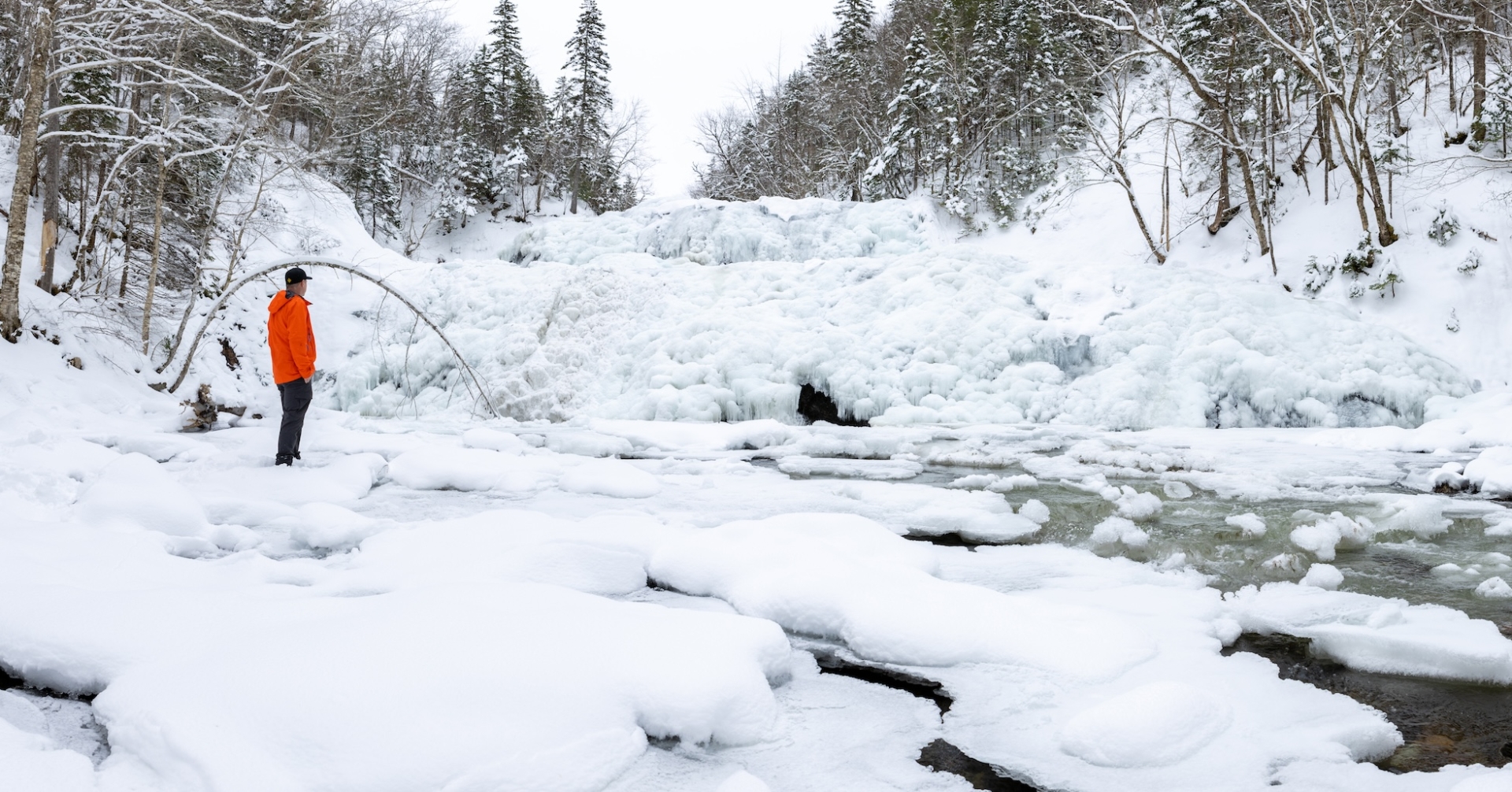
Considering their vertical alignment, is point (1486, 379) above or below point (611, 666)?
above

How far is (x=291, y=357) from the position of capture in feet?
18.0

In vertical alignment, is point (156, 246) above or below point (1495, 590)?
above

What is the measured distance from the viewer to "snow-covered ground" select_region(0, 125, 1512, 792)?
1.79m

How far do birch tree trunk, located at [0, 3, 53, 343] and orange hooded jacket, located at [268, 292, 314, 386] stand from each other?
297 centimetres

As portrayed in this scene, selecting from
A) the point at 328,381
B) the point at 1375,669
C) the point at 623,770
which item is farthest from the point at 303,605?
the point at 328,381

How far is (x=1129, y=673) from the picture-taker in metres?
2.29

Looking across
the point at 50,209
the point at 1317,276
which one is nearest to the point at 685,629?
the point at 50,209

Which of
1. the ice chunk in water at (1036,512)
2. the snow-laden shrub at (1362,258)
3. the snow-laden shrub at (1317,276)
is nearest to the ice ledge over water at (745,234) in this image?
the snow-laden shrub at (1317,276)

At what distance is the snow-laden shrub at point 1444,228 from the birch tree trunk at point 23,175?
51.1ft

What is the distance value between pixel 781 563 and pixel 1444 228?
12.3 meters

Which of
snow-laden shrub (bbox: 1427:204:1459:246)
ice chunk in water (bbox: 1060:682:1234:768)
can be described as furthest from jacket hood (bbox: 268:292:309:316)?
snow-laden shrub (bbox: 1427:204:1459:246)

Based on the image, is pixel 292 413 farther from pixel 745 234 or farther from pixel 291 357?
pixel 745 234

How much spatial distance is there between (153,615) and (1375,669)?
11.9 ft

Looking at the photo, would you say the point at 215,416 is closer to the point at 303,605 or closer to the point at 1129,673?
the point at 303,605
